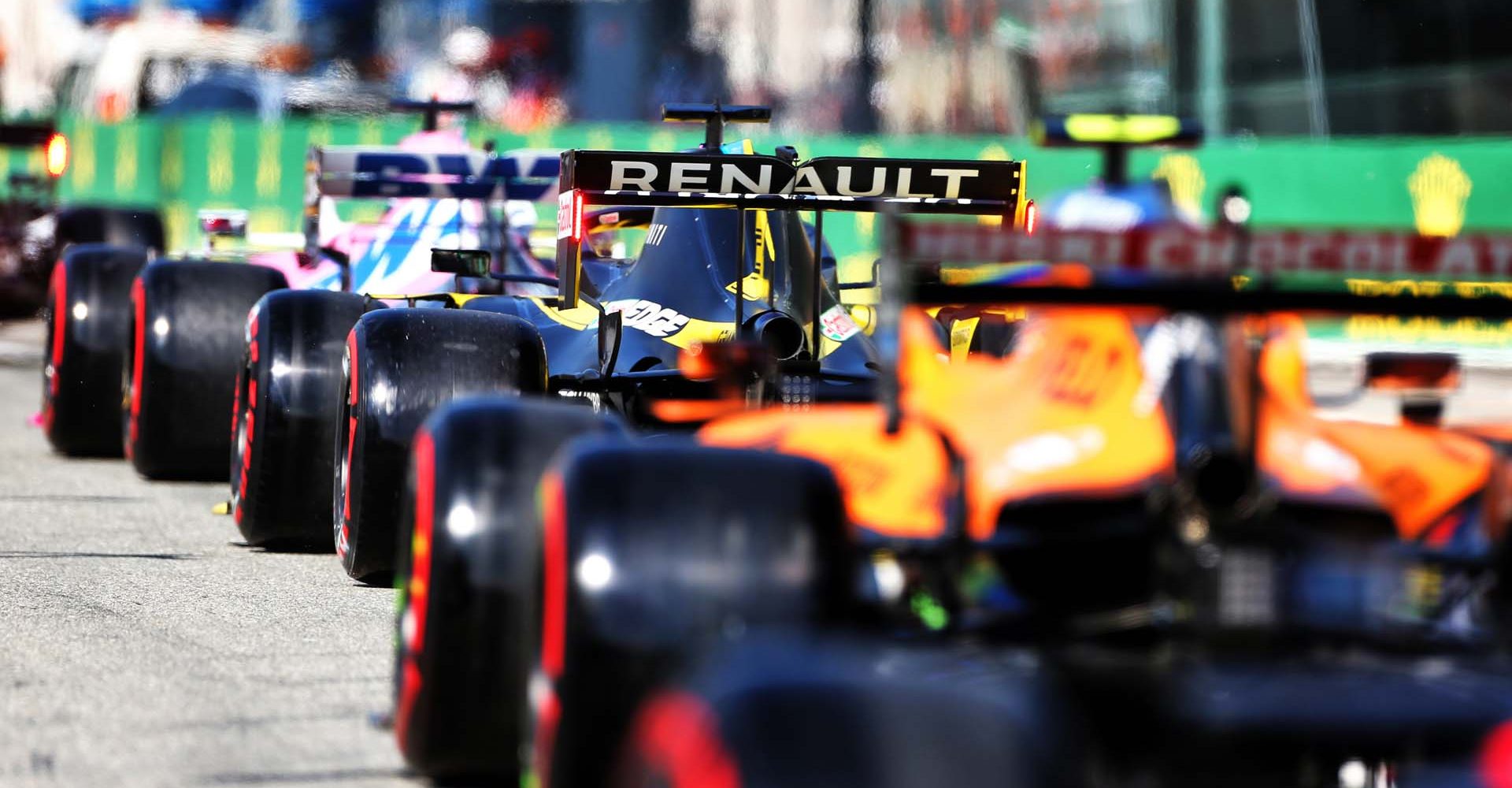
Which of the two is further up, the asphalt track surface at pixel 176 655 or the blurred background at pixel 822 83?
the blurred background at pixel 822 83

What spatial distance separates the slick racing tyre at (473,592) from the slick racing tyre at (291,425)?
3.30 metres

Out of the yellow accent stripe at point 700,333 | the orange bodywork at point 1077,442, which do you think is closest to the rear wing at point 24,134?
the yellow accent stripe at point 700,333

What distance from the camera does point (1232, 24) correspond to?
2812cm

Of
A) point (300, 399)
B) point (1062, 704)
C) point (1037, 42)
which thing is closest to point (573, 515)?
point (1062, 704)

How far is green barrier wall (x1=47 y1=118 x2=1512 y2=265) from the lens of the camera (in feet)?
61.4

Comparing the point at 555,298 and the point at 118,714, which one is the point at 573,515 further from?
the point at 555,298

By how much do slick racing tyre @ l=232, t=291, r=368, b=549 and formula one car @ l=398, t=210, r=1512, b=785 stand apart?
3.45m

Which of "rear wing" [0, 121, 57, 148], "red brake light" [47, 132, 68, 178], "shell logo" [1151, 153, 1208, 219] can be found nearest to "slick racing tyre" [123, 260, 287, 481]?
"red brake light" [47, 132, 68, 178]

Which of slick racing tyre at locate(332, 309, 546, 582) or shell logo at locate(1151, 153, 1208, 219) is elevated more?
shell logo at locate(1151, 153, 1208, 219)

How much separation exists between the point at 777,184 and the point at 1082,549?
3.75m

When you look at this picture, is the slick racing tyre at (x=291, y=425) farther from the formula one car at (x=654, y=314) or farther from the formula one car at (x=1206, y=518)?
the formula one car at (x=1206, y=518)

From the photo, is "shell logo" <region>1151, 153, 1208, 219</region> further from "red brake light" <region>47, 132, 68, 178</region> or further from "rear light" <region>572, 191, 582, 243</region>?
"rear light" <region>572, 191, 582, 243</region>

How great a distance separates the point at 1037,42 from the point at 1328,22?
19.8ft

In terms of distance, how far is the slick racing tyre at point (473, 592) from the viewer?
4344mm
